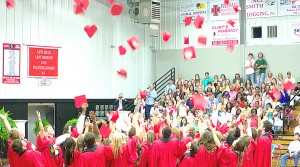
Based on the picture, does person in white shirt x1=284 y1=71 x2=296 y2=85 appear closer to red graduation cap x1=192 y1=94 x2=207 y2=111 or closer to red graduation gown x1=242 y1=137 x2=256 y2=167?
red graduation cap x1=192 y1=94 x2=207 y2=111

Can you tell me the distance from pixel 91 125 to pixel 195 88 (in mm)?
14573

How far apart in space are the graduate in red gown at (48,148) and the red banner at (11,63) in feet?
41.5

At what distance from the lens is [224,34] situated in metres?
27.3

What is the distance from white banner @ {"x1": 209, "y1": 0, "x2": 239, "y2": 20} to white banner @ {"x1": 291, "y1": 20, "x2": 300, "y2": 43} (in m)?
2.83

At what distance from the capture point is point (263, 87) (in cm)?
2262

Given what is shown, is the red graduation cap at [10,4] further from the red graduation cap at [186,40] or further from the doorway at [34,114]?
the red graduation cap at [186,40]

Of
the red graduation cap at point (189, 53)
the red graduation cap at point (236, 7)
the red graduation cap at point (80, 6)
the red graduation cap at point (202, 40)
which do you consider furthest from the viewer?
the red graduation cap at point (189, 53)

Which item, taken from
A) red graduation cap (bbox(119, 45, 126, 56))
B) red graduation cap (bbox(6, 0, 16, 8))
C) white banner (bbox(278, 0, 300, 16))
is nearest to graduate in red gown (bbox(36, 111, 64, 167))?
red graduation cap (bbox(6, 0, 16, 8))

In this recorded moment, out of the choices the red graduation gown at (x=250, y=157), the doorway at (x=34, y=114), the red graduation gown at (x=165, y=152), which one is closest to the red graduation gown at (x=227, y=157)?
the red graduation gown at (x=165, y=152)

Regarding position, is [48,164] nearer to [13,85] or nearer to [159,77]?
[13,85]

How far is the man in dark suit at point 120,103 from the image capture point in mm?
26286

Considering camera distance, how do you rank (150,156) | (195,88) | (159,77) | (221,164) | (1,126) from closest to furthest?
(221,164)
(150,156)
(1,126)
(195,88)
(159,77)

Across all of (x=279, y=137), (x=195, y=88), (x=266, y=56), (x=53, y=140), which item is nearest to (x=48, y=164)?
(x=53, y=140)

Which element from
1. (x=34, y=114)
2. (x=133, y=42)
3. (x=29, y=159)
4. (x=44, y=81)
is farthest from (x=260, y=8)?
(x=29, y=159)
